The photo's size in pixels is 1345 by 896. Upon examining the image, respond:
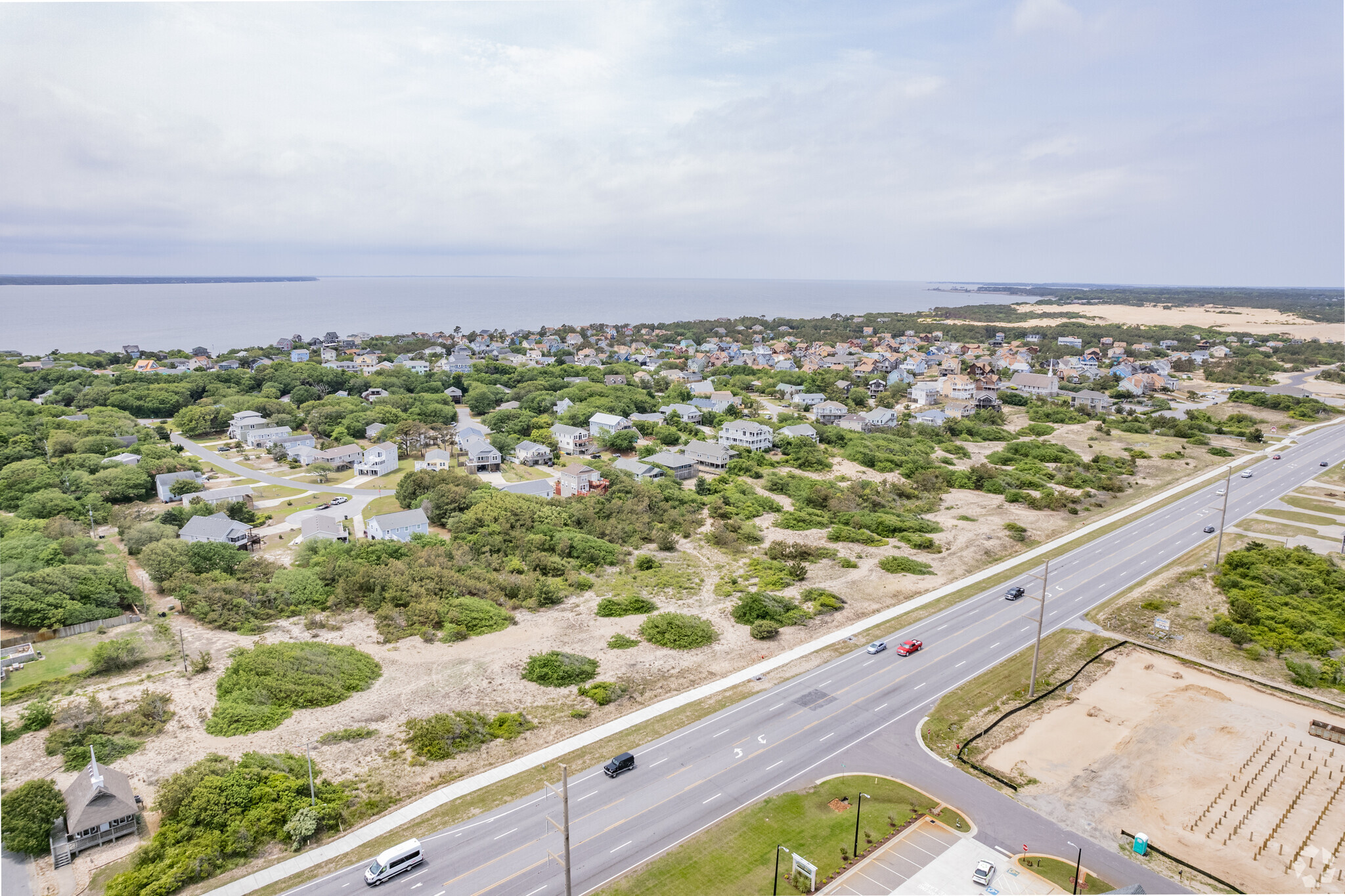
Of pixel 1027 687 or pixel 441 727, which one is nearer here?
pixel 441 727

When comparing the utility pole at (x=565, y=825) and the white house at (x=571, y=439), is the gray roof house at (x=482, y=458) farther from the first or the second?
the utility pole at (x=565, y=825)

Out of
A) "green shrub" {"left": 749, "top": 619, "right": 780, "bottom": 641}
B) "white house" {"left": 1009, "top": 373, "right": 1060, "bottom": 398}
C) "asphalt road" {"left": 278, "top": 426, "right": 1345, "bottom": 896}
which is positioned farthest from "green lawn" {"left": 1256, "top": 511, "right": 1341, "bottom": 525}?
"white house" {"left": 1009, "top": 373, "right": 1060, "bottom": 398}

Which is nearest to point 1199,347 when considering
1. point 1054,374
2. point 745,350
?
point 1054,374

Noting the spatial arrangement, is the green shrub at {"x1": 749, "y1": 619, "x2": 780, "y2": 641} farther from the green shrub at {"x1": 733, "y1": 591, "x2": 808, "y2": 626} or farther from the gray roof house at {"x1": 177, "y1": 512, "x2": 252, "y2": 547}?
the gray roof house at {"x1": 177, "y1": 512, "x2": 252, "y2": 547}

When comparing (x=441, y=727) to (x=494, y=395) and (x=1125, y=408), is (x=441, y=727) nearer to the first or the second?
(x=494, y=395)

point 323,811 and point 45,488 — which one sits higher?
point 45,488

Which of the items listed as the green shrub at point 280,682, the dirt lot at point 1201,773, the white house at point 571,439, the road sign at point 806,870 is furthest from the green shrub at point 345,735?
the white house at point 571,439
